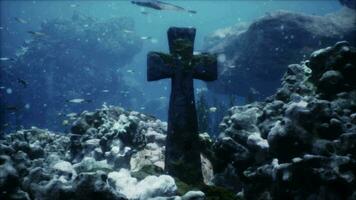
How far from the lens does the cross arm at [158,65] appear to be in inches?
232

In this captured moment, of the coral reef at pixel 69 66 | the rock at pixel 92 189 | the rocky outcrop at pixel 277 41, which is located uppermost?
the rock at pixel 92 189

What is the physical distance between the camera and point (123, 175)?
170 inches

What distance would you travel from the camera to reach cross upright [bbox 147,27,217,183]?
5738mm

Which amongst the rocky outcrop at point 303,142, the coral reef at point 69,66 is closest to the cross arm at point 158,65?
the rocky outcrop at point 303,142

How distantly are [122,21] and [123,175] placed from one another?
50137 mm

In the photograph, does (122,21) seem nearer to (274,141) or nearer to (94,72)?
(94,72)

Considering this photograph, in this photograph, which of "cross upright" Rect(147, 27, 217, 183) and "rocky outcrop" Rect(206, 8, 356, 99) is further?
"rocky outcrop" Rect(206, 8, 356, 99)

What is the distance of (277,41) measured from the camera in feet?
80.8

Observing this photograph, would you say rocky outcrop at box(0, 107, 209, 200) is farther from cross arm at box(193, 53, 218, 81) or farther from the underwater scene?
cross arm at box(193, 53, 218, 81)

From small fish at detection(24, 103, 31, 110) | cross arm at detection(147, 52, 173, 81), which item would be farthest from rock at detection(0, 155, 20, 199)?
small fish at detection(24, 103, 31, 110)

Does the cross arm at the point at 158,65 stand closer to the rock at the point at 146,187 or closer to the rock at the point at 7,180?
the rock at the point at 146,187

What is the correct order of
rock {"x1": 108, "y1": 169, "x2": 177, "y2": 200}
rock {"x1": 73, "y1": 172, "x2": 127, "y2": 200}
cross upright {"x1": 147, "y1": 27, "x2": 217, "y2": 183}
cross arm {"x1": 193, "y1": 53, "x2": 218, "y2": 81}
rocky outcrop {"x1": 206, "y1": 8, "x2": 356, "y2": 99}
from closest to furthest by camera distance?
1. rock {"x1": 73, "y1": 172, "x2": 127, "y2": 200}
2. rock {"x1": 108, "y1": 169, "x2": 177, "y2": 200}
3. cross upright {"x1": 147, "y1": 27, "x2": 217, "y2": 183}
4. cross arm {"x1": 193, "y1": 53, "x2": 218, "y2": 81}
5. rocky outcrop {"x1": 206, "y1": 8, "x2": 356, "y2": 99}

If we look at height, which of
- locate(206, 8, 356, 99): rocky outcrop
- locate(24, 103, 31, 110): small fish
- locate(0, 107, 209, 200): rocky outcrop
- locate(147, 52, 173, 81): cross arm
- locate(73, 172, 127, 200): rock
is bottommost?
locate(24, 103, 31, 110): small fish

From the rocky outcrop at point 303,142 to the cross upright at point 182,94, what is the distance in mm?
442
